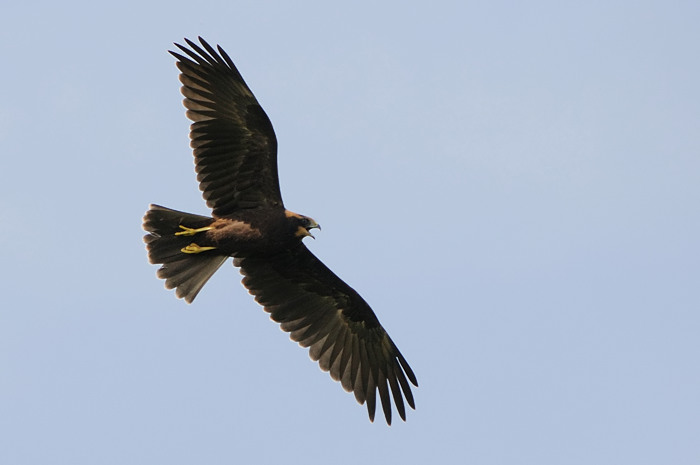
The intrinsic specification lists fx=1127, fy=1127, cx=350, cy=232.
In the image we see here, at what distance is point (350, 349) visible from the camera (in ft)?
52.3

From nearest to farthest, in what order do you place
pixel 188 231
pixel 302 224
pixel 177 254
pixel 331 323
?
pixel 302 224, pixel 188 231, pixel 177 254, pixel 331 323

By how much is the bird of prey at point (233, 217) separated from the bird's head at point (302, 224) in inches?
0.5

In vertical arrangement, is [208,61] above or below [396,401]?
above

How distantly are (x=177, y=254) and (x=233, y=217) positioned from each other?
3.33 ft

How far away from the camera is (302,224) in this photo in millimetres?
14531

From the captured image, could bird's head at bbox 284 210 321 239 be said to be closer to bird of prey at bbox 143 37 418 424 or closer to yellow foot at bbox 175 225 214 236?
bird of prey at bbox 143 37 418 424

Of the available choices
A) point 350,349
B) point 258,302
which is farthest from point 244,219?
point 350,349

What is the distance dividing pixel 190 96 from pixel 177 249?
2.05 meters

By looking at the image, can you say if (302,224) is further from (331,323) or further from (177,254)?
(331,323)

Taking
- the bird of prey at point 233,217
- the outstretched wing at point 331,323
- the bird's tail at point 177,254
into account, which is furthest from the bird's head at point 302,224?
the bird's tail at point 177,254

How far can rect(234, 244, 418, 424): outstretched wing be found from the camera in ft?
51.3

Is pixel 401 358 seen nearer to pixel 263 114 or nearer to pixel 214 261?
pixel 214 261

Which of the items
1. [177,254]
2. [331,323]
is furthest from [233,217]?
[331,323]

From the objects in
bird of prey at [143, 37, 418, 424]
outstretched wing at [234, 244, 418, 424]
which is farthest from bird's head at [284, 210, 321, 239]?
outstretched wing at [234, 244, 418, 424]
